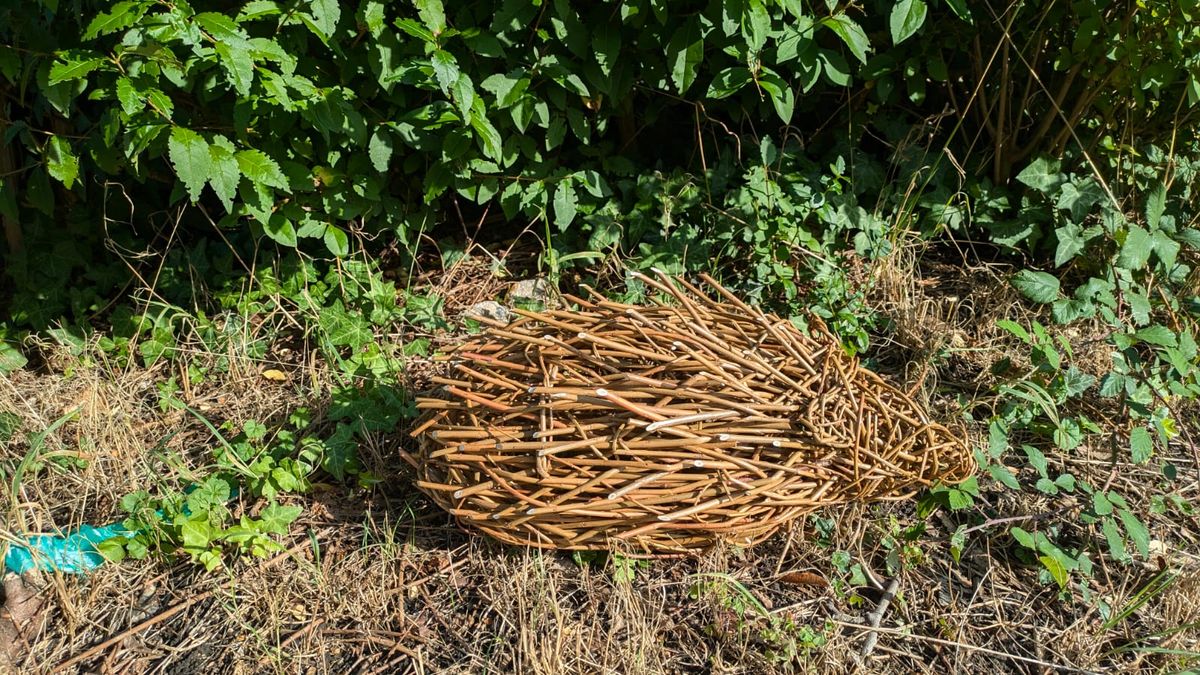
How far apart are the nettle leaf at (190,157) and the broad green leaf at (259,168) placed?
0.50 feet

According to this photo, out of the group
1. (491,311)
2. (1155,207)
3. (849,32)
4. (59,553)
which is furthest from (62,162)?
(1155,207)

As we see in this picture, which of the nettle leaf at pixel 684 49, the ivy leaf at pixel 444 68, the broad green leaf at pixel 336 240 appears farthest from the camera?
the broad green leaf at pixel 336 240

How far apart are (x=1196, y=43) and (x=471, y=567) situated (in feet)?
8.00

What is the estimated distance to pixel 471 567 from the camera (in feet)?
8.07

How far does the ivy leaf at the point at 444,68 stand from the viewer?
268 cm

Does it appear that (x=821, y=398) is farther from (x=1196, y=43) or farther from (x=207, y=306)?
(x=207, y=306)

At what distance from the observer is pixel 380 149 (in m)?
3.03

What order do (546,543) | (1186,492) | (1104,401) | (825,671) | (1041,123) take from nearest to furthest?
(825,671), (546,543), (1186,492), (1104,401), (1041,123)

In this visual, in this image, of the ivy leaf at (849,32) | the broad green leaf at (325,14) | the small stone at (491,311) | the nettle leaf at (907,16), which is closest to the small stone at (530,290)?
the small stone at (491,311)

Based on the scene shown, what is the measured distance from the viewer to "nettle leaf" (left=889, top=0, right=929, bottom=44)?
9.26 feet

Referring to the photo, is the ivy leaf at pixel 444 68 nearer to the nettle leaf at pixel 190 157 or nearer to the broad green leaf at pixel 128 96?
the nettle leaf at pixel 190 157

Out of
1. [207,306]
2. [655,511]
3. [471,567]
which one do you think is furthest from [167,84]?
[655,511]

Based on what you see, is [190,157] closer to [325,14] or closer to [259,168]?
[259,168]

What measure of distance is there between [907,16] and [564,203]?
1171 mm
